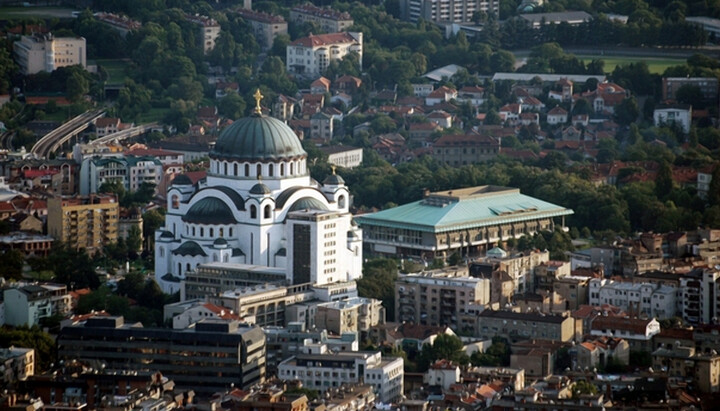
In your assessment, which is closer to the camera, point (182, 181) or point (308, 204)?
point (308, 204)

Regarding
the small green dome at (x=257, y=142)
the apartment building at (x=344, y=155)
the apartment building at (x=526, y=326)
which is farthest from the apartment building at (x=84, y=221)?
the apartment building at (x=344, y=155)

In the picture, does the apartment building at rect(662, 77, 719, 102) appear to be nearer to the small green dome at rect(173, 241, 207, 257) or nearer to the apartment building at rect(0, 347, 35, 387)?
the small green dome at rect(173, 241, 207, 257)

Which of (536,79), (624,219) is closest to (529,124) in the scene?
(536,79)

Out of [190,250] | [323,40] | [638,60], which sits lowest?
[190,250]

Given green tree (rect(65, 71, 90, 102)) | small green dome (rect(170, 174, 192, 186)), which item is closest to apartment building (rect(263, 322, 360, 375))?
small green dome (rect(170, 174, 192, 186))

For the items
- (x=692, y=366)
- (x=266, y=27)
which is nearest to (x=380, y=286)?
(x=692, y=366)

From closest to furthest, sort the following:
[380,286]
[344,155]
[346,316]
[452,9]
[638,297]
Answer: [346,316] → [638,297] → [380,286] → [344,155] → [452,9]

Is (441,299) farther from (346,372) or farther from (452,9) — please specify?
(452,9)
